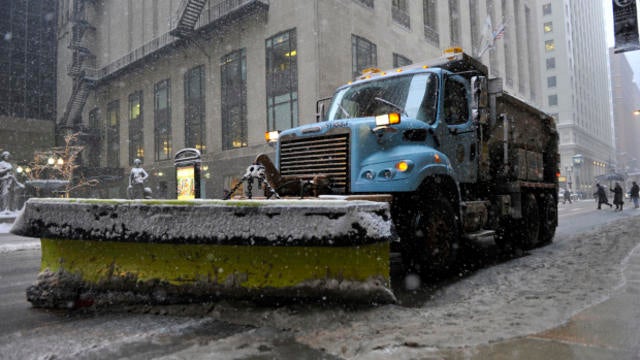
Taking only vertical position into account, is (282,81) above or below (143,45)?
below

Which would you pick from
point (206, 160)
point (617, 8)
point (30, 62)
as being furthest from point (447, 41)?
point (30, 62)

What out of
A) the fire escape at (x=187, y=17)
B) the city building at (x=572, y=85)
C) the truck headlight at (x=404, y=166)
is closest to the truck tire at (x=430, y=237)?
the truck headlight at (x=404, y=166)

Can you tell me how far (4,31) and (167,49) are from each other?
1035 inches

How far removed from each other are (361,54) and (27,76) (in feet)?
139

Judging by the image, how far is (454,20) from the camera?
4044 centimetres

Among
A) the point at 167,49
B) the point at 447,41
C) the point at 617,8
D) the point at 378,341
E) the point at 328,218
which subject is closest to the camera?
the point at 378,341

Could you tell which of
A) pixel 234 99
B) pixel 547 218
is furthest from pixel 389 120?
pixel 234 99

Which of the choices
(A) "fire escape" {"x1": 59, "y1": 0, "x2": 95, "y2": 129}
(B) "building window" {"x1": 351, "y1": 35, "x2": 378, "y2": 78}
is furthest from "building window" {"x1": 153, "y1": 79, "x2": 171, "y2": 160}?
(B) "building window" {"x1": 351, "y1": 35, "x2": 378, "y2": 78}

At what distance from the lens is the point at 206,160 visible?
32188 millimetres

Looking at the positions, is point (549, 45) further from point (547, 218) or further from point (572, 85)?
point (547, 218)

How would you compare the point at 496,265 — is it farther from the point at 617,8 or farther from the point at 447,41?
the point at 447,41

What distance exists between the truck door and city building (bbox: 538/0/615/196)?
74596 millimetres

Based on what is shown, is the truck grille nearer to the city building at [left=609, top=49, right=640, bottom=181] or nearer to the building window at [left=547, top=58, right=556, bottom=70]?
the building window at [left=547, top=58, right=556, bottom=70]

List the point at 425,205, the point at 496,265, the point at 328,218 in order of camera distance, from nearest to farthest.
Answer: the point at 328,218, the point at 425,205, the point at 496,265
